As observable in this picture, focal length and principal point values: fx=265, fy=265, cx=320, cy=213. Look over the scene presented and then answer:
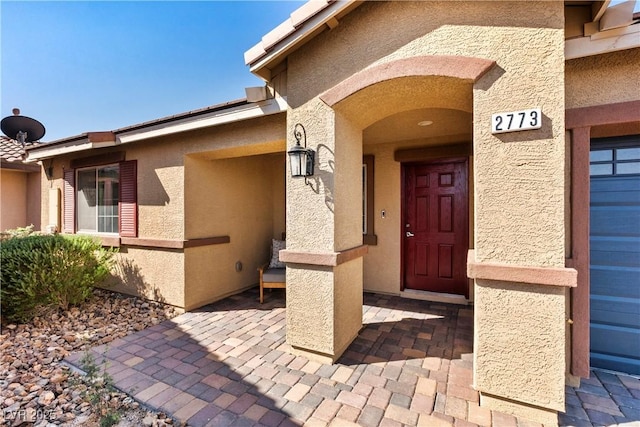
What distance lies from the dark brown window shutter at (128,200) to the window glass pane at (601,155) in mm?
7519

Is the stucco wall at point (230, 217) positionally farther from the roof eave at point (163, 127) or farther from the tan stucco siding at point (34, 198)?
the tan stucco siding at point (34, 198)

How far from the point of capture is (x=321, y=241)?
336 centimetres

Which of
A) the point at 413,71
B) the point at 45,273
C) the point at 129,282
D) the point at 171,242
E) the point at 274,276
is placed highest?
the point at 413,71

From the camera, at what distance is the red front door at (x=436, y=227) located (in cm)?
541

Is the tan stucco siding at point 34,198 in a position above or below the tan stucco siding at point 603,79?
below

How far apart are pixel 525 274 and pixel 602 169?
196cm

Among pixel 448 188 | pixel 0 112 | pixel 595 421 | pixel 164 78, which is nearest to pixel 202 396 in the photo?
pixel 595 421

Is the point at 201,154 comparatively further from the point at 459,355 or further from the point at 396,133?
the point at 459,355

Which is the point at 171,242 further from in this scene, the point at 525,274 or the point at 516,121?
the point at 516,121

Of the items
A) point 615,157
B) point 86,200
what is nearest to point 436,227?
point 615,157

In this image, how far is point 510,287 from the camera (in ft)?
8.05

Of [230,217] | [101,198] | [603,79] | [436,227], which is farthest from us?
[101,198]

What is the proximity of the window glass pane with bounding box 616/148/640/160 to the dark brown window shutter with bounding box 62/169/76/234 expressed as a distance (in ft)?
33.5

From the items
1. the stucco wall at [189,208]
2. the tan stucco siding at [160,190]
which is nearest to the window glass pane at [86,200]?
the stucco wall at [189,208]
